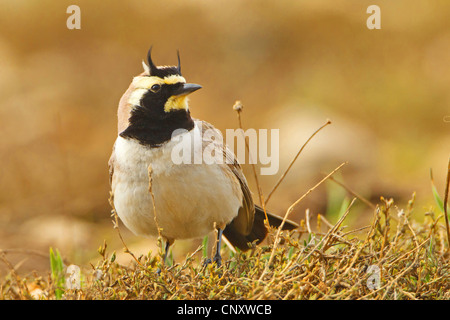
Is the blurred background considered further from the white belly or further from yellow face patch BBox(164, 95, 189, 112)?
yellow face patch BBox(164, 95, 189, 112)

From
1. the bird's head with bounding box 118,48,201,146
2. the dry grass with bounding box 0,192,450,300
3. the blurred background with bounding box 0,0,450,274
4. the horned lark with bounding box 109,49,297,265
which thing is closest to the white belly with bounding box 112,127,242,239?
the horned lark with bounding box 109,49,297,265

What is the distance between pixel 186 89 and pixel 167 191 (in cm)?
50

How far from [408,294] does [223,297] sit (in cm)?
71

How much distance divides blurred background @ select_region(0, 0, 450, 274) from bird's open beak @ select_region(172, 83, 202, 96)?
2.11m

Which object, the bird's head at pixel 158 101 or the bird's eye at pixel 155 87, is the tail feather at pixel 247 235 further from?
the bird's eye at pixel 155 87

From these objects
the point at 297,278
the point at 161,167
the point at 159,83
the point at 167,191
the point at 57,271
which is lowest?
the point at 57,271

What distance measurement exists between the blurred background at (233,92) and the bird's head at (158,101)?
196 cm

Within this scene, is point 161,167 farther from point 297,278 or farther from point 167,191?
point 297,278

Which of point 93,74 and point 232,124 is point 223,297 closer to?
point 232,124

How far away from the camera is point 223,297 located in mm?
2494

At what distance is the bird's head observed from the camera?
3.06m

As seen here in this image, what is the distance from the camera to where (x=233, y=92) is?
24.7 ft

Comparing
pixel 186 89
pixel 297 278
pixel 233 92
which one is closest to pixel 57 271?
pixel 186 89
